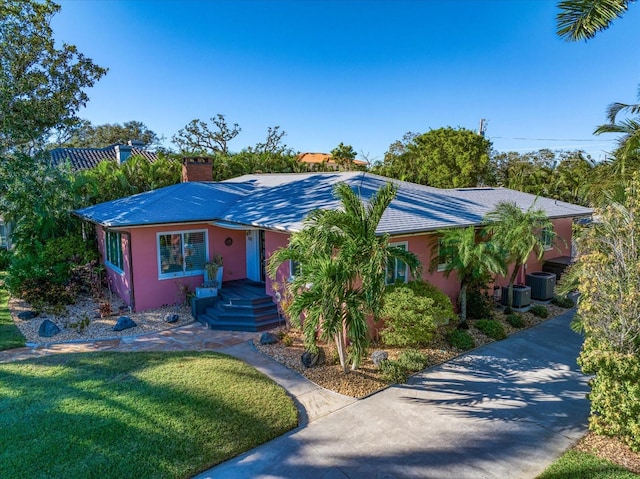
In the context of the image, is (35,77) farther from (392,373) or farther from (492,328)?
(492,328)

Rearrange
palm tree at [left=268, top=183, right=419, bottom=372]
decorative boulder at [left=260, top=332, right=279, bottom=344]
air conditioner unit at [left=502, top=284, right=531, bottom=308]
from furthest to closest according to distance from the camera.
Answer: air conditioner unit at [left=502, top=284, right=531, bottom=308]
decorative boulder at [left=260, top=332, right=279, bottom=344]
palm tree at [left=268, top=183, right=419, bottom=372]

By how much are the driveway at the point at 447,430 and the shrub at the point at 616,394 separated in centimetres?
67

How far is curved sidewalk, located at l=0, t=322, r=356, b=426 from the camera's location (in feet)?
26.5

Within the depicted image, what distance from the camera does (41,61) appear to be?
15.2m

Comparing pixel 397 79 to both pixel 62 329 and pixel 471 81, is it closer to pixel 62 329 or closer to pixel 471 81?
pixel 471 81

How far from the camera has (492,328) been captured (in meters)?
11.8

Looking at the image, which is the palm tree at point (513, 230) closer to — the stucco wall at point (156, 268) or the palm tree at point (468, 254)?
the palm tree at point (468, 254)

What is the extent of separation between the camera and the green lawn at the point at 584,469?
5727 mm

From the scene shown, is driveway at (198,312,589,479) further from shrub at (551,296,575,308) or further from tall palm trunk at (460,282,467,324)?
shrub at (551,296,575,308)

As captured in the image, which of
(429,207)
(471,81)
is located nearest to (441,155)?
(471,81)

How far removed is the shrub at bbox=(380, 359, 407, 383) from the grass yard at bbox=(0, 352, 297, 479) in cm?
249

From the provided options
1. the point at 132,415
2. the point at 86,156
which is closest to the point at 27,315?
the point at 132,415

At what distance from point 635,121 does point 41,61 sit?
20.7 meters

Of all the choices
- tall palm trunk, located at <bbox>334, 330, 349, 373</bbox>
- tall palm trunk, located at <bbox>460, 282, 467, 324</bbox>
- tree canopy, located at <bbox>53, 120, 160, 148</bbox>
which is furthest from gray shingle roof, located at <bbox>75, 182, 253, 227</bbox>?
tree canopy, located at <bbox>53, 120, 160, 148</bbox>
